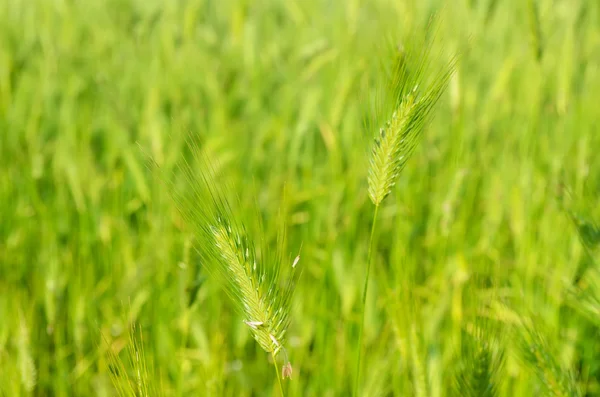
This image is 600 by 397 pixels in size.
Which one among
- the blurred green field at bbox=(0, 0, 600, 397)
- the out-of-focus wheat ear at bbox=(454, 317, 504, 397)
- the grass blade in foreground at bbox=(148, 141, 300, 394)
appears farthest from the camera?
the blurred green field at bbox=(0, 0, 600, 397)

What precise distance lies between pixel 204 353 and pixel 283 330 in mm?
536

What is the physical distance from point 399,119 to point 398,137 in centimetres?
2

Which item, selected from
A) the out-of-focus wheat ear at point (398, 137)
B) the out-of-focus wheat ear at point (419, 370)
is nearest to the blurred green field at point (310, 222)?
the out-of-focus wheat ear at point (419, 370)

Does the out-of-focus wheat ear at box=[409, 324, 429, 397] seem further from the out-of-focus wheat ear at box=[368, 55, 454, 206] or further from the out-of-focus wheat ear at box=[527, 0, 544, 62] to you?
the out-of-focus wheat ear at box=[527, 0, 544, 62]

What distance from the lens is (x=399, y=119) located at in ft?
2.02

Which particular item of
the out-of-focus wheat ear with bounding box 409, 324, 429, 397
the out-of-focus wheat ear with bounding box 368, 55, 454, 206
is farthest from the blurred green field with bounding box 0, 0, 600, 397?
the out-of-focus wheat ear with bounding box 368, 55, 454, 206

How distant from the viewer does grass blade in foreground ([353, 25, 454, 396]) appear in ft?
1.98

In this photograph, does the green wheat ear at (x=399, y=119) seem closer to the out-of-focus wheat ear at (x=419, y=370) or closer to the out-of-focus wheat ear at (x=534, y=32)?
the out-of-focus wheat ear at (x=419, y=370)

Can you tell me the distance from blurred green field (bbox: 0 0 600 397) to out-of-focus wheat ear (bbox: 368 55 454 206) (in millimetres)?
207

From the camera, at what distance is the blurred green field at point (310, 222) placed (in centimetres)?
105

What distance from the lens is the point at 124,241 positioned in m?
1.31

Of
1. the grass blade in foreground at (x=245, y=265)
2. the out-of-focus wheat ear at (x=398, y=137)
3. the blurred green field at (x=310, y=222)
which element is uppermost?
the out-of-focus wheat ear at (x=398, y=137)

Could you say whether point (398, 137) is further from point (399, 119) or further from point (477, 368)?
point (477, 368)

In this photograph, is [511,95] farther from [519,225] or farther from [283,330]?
[283,330]
